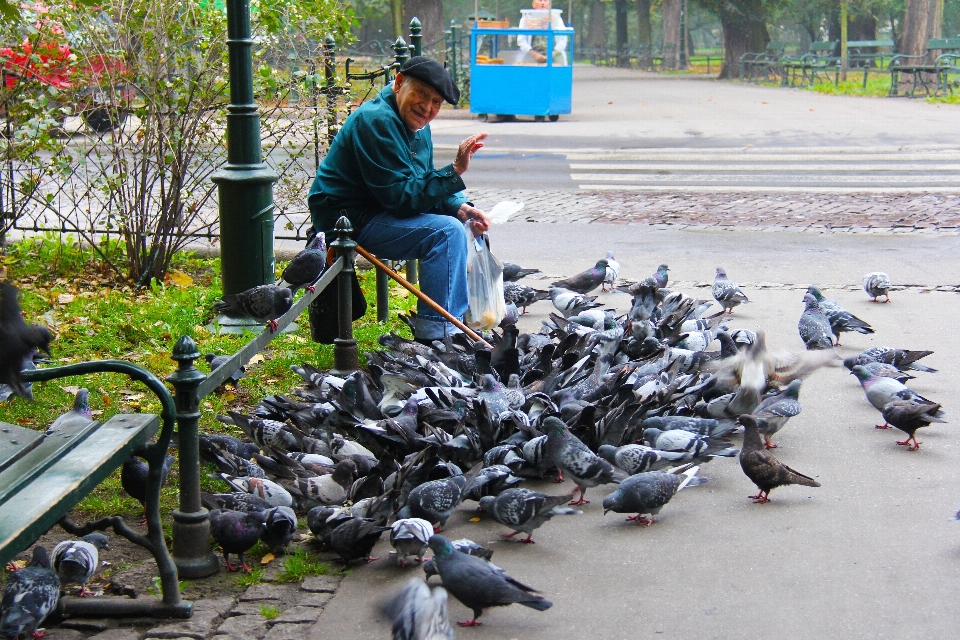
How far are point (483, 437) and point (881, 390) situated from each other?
2.21m

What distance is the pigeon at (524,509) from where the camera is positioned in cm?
402

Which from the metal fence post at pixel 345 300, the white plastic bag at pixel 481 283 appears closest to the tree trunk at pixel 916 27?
the white plastic bag at pixel 481 283

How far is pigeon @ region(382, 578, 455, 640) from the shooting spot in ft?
10.2

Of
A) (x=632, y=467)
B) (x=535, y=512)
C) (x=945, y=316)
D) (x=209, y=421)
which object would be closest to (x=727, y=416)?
(x=632, y=467)

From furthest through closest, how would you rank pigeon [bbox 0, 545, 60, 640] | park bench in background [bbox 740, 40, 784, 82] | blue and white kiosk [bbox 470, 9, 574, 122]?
1. park bench in background [bbox 740, 40, 784, 82]
2. blue and white kiosk [bbox 470, 9, 574, 122]
3. pigeon [bbox 0, 545, 60, 640]

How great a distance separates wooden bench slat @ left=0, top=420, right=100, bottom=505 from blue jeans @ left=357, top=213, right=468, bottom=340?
9.69 feet

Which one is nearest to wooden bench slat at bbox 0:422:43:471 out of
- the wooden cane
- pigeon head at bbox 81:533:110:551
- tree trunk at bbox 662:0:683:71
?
pigeon head at bbox 81:533:110:551

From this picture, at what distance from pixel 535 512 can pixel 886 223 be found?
8.62m

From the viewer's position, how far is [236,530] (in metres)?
3.79

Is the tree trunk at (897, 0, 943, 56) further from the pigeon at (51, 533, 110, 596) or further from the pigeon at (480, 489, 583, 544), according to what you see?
the pigeon at (51, 533, 110, 596)

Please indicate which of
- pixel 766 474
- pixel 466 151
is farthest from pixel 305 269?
pixel 766 474

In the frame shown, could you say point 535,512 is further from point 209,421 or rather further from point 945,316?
point 945,316

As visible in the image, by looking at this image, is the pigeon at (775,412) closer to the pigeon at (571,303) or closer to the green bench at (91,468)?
the pigeon at (571,303)

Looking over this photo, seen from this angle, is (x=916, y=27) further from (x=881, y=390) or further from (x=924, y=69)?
(x=881, y=390)
